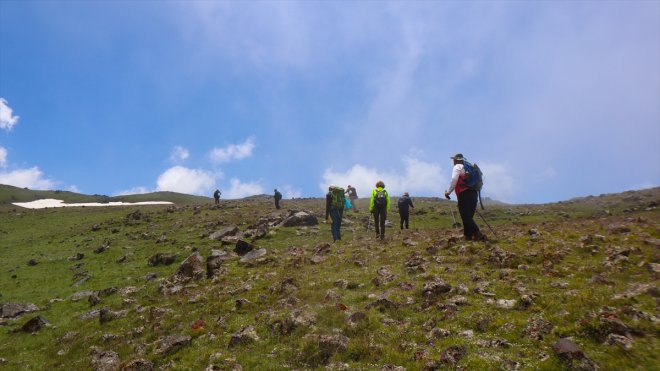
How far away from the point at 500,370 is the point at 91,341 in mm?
13808

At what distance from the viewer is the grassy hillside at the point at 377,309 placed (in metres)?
8.65

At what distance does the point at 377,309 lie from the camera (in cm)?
1208

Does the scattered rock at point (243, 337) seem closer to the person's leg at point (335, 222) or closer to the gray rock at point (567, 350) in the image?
the gray rock at point (567, 350)

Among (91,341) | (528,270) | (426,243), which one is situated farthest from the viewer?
(426,243)

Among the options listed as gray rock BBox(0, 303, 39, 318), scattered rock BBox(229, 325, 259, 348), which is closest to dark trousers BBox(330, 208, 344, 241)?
scattered rock BBox(229, 325, 259, 348)

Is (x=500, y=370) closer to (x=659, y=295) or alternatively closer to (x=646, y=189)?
(x=659, y=295)

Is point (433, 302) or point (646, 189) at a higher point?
point (646, 189)

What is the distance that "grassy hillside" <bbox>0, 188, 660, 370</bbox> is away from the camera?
8.65m

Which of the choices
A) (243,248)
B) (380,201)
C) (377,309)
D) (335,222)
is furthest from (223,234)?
(377,309)

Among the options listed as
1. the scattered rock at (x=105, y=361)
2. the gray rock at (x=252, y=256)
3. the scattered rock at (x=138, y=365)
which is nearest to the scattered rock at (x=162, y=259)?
the gray rock at (x=252, y=256)

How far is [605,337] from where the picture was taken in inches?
316

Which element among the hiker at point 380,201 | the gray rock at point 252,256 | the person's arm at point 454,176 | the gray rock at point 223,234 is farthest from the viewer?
the gray rock at point 223,234

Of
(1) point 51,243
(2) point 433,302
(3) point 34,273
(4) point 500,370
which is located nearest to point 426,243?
(2) point 433,302

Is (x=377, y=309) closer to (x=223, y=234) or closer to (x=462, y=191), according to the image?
(x=462, y=191)
